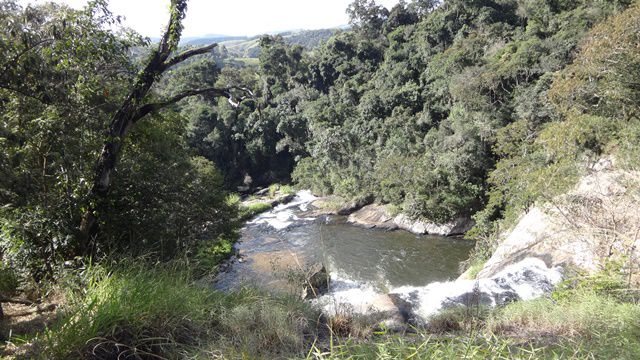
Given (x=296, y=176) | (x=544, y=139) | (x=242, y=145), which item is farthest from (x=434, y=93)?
(x=242, y=145)

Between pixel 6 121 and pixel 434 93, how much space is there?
2861 cm

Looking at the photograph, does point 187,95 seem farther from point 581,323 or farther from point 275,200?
point 275,200

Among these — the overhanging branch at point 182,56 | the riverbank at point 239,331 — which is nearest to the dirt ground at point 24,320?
the riverbank at point 239,331

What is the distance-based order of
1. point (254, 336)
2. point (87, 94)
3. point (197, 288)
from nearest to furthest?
point (254, 336) < point (197, 288) < point (87, 94)

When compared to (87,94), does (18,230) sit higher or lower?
lower

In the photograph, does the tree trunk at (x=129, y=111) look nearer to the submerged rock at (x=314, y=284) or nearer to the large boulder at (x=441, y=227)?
the submerged rock at (x=314, y=284)

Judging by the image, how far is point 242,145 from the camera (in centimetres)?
4247

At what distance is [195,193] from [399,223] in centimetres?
1549

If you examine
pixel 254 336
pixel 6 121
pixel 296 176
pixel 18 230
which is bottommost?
pixel 296 176

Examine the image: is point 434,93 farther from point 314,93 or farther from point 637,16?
point 637,16

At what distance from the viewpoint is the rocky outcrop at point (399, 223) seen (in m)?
19.2

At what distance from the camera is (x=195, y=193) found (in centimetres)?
757

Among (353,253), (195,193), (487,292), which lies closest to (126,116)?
(195,193)

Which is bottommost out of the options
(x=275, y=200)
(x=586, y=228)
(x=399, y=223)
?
(x=275, y=200)
